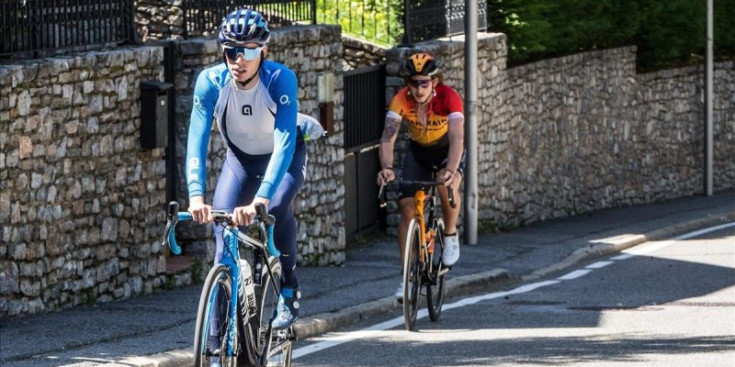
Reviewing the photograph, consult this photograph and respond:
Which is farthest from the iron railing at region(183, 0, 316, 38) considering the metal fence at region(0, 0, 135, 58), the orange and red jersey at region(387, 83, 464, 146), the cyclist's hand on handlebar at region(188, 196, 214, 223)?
the cyclist's hand on handlebar at region(188, 196, 214, 223)

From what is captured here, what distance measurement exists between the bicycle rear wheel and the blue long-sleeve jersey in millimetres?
616

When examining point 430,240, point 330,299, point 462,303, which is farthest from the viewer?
point 462,303

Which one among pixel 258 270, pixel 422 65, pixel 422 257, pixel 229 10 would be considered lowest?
pixel 422 257

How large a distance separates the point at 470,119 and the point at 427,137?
6.77 metres

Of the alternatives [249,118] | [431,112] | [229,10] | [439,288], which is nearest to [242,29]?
[249,118]

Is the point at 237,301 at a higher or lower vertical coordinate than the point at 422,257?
higher

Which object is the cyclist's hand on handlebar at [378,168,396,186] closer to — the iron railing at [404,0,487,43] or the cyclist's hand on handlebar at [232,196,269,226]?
the cyclist's hand on handlebar at [232,196,269,226]

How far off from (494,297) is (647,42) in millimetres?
16170

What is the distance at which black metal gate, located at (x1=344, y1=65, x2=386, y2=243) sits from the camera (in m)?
18.6

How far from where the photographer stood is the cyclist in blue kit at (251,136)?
7.88 meters

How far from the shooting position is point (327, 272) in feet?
52.1

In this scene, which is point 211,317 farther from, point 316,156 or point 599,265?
point 599,265

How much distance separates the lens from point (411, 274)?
1189 cm

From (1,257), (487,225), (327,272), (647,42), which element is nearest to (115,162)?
(1,257)
